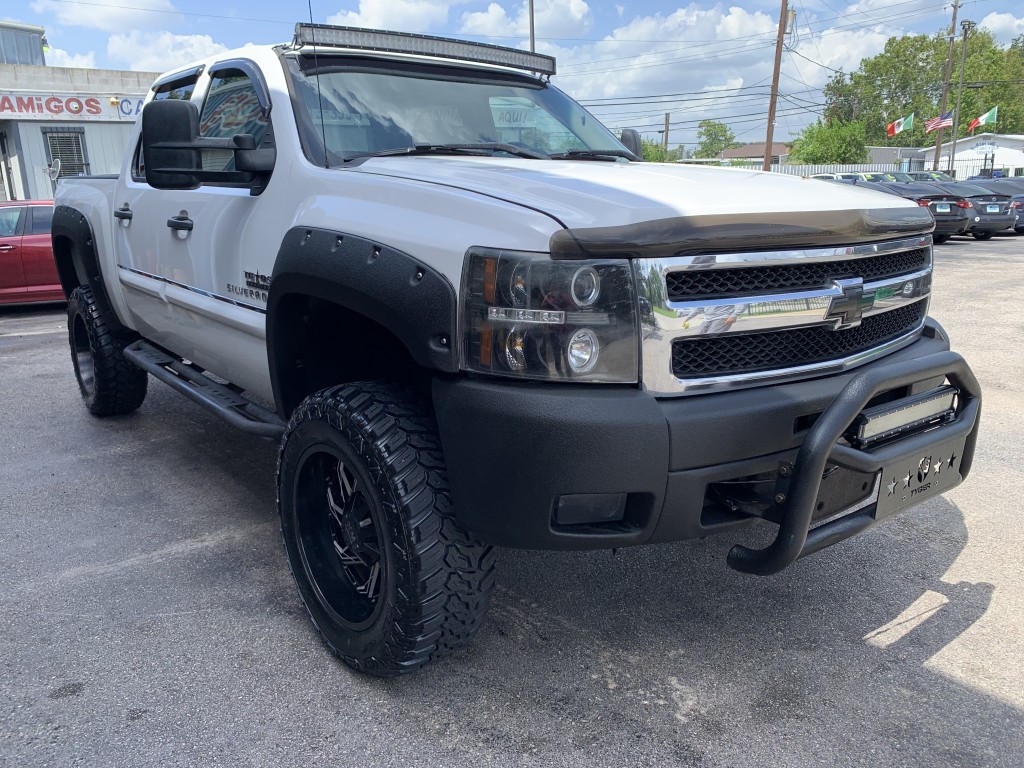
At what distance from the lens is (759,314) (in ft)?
7.27

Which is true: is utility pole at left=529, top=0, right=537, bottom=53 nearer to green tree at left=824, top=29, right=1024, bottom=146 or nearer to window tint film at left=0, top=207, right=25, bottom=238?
window tint film at left=0, top=207, right=25, bottom=238

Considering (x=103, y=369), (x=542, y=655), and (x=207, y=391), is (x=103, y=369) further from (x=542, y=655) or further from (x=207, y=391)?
(x=542, y=655)

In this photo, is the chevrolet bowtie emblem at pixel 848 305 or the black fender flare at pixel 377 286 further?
the chevrolet bowtie emblem at pixel 848 305

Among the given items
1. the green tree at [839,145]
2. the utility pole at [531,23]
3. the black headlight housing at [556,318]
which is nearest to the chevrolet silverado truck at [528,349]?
the black headlight housing at [556,318]

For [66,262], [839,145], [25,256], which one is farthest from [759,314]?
[839,145]

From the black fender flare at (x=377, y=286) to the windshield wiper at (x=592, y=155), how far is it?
1205 mm

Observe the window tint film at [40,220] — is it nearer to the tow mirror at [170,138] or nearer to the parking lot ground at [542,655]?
the parking lot ground at [542,655]

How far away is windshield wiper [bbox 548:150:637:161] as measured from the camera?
3480mm

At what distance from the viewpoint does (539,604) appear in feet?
10.1

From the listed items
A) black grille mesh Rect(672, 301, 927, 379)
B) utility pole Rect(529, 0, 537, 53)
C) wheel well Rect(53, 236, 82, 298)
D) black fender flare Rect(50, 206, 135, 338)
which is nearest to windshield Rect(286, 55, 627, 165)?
black grille mesh Rect(672, 301, 927, 379)

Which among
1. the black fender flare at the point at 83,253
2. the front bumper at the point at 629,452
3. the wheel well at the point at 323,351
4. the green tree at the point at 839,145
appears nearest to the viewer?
the front bumper at the point at 629,452

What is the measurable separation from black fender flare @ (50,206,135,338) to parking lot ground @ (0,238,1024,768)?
50.8 inches

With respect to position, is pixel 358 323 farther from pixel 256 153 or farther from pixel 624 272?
pixel 624 272

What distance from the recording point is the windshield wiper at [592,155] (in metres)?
3.48
